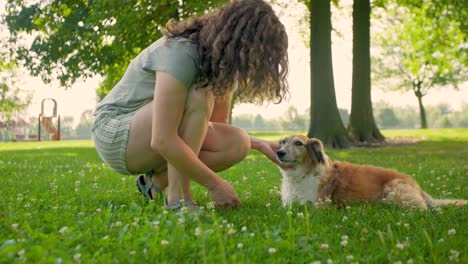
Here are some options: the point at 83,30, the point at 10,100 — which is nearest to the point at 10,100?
the point at 10,100

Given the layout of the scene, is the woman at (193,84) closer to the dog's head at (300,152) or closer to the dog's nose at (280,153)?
the dog's nose at (280,153)

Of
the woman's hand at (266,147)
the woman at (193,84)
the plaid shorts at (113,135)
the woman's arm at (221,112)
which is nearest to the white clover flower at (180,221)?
the woman at (193,84)

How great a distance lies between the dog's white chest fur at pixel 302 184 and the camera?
5.71 m

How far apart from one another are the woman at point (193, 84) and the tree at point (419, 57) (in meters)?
23.8

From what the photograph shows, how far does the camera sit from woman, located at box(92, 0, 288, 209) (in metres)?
4.21

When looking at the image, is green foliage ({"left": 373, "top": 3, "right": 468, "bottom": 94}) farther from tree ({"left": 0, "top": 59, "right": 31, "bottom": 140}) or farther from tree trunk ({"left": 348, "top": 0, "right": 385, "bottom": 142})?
tree ({"left": 0, "top": 59, "right": 31, "bottom": 140})

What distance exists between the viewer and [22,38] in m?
25.9

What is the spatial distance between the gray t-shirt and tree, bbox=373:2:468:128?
23.9 metres

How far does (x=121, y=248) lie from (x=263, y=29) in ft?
7.17

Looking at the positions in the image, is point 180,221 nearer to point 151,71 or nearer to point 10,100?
point 151,71

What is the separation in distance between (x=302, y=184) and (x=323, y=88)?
42.2 feet

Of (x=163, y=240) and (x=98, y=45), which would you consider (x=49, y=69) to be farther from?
(x=163, y=240)

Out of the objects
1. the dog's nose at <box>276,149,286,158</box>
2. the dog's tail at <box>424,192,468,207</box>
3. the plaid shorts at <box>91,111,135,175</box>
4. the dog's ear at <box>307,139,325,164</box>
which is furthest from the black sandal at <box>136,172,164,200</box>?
the dog's tail at <box>424,192,468,207</box>

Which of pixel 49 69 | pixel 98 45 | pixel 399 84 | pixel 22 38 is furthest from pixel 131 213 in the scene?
pixel 399 84
